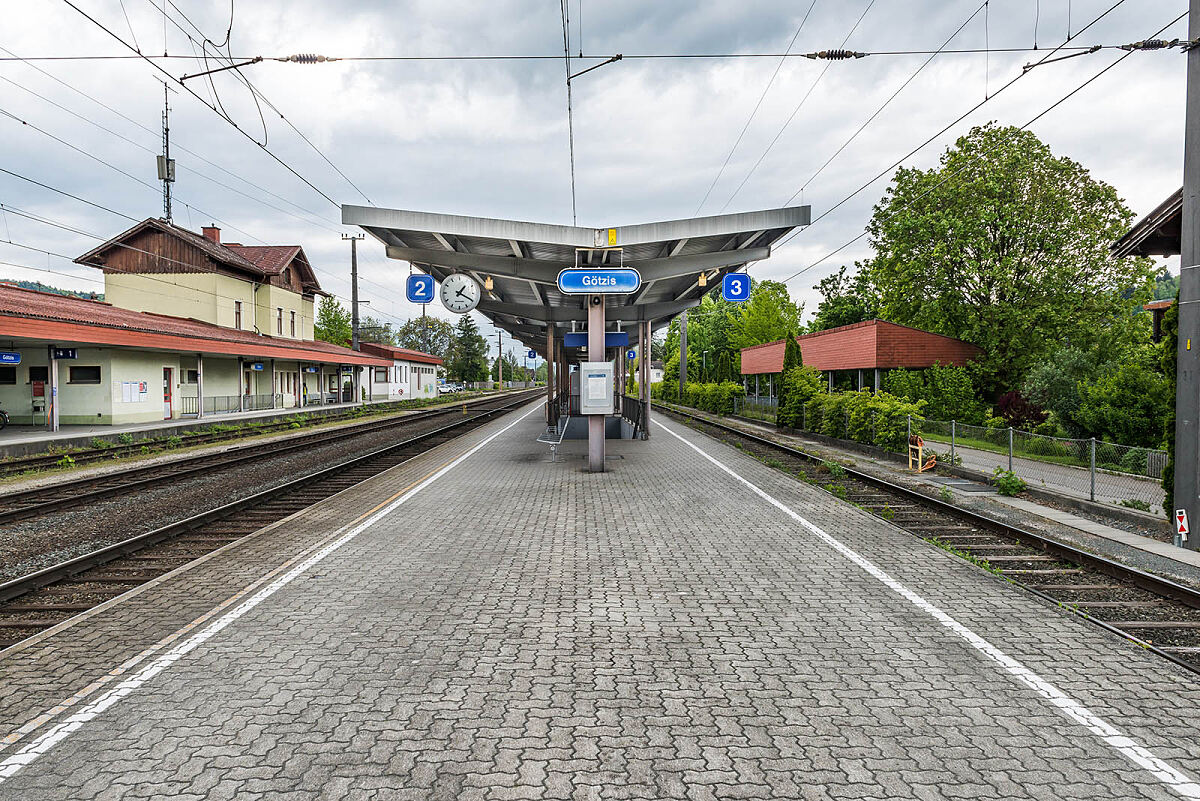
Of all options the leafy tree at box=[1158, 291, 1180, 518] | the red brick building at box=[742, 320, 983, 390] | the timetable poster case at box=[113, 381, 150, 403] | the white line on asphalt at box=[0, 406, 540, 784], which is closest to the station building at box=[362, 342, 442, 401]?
the timetable poster case at box=[113, 381, 150, 403]

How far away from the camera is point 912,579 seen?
6.55 meters

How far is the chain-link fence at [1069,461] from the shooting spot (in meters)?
9.64

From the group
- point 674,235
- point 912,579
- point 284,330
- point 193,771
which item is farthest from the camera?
point 284,330

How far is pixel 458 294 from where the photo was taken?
50.4 feet

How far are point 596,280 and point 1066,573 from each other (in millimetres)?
9252

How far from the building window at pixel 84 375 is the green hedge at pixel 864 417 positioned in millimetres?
26997

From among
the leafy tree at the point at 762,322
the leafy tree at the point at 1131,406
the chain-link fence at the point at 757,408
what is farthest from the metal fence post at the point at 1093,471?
the leafy tree at the point at 762,322

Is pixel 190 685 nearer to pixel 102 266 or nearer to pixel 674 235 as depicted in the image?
pixel 674 235

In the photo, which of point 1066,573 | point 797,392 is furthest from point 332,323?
point 1066,573

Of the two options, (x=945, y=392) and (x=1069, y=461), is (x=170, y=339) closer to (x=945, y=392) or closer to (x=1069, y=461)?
(x=1069, y=461)

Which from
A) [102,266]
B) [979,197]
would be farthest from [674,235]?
[102,266]

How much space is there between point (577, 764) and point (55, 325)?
23.3 m

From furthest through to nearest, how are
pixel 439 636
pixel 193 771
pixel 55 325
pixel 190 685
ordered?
pixel 55 325 < pixel 439 636 < pixel 190 685 < pixel 193 771

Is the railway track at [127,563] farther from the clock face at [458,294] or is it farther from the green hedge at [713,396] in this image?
the green hedge at [713,396]
